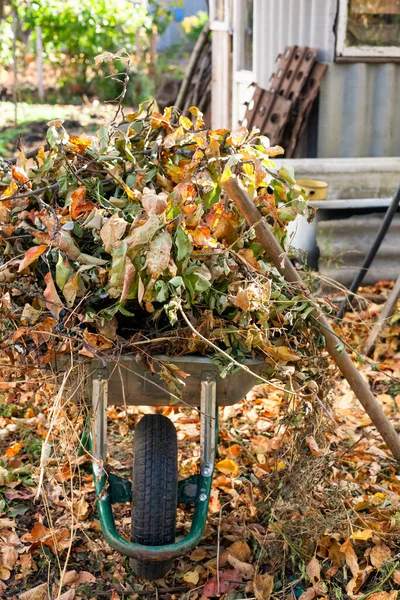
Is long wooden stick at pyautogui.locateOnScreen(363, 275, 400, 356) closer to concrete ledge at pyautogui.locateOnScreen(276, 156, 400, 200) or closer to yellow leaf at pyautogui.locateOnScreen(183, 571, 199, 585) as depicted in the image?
concrete ledge at pyautogui.locateOnScreen(276, 156, 400, 200)

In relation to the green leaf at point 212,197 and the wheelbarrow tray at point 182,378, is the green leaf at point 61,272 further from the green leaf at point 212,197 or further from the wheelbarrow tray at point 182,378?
the green leaf at point 212,197

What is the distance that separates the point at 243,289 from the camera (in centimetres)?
225

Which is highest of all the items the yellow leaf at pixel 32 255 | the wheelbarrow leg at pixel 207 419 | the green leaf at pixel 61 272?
the yellow leaf at pixel 32 255

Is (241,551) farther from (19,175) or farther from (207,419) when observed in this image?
(19,175)

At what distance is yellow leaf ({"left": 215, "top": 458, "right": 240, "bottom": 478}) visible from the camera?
3234 millimetres

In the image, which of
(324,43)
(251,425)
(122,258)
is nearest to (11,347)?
(122,258)

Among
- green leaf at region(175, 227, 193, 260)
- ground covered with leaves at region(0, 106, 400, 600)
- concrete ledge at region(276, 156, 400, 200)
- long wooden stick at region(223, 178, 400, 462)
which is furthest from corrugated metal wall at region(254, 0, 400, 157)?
green leaf at region(175, 227, 193, 260)

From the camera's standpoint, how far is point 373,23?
18.7 ft

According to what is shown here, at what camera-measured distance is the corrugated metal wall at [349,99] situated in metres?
5.81

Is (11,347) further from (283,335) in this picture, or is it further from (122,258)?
(283,335)

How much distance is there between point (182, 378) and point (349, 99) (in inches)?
163

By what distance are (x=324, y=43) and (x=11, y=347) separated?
14.2 ft

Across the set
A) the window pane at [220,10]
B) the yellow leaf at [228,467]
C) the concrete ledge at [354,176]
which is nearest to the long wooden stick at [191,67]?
the window pane at [220,10]

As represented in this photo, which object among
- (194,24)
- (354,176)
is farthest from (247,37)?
(194,24)
